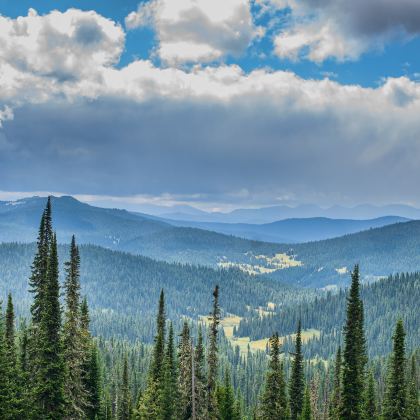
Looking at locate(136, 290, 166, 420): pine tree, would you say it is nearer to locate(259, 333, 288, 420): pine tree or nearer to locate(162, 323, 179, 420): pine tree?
locate(162, 323, 179, 420): pine tree

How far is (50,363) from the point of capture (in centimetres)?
4656

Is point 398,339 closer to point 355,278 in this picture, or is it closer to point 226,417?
point 355,278

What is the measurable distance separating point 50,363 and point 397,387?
37.6 meters

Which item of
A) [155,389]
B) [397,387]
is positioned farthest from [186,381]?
[397,387]

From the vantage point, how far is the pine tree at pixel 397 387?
57156 mm

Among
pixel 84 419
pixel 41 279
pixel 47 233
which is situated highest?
pixel 47 233

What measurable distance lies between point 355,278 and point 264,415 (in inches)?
717

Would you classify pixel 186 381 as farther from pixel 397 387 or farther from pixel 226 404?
pixel 226 404

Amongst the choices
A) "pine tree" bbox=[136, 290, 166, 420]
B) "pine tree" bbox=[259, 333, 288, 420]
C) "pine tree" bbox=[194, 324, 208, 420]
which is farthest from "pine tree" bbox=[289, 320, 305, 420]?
"pine tree" bbox=[194, 324, 208, 420]

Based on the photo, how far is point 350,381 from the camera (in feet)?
180

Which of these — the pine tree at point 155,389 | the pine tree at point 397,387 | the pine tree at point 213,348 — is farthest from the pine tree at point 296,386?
the pine tree at point 213,348

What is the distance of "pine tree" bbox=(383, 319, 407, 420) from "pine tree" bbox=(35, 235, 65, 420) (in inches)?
1389

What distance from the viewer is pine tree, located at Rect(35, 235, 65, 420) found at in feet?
151

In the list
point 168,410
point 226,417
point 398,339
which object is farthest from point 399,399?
point 226,417
